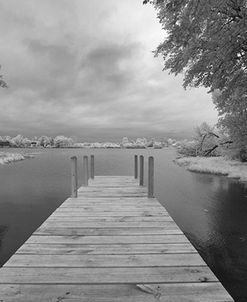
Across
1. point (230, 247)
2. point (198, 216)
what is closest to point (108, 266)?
point (230, 247)

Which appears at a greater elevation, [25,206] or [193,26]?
[193,26]

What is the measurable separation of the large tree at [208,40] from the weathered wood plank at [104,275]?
7.27 meters

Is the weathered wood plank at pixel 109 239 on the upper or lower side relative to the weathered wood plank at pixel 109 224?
upper

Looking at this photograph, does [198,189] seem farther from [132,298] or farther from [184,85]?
[132,298]

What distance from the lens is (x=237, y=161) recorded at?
107 feet

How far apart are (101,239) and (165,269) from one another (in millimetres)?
1715

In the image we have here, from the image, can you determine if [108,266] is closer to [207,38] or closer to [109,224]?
[109,224]

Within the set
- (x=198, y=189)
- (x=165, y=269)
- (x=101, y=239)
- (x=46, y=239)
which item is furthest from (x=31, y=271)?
(x=198, y=189)

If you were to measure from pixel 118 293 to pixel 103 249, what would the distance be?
1334 mm

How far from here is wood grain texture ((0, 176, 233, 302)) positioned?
114 inches

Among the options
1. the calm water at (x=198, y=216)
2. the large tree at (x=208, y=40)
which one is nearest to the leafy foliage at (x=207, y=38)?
the large tree at (x=208, y=40)

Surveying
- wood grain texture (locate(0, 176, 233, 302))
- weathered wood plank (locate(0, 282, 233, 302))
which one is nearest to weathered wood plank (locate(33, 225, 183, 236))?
wood grain texture (locate(0, 176, 233, 302))

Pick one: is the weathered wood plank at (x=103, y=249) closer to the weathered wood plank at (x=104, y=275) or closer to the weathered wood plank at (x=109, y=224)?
the weathered wood plank at (x=104, y=275)

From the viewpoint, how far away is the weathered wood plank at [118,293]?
2805 millimetres
